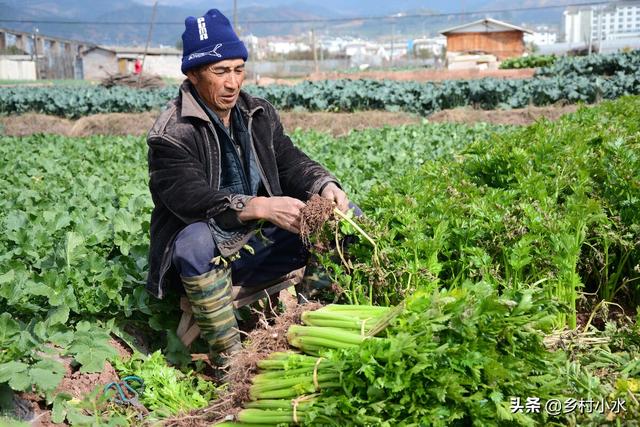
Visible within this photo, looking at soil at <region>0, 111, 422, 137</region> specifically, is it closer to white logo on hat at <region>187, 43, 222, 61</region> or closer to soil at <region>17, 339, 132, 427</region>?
white logo on hat at <region>187, 43, 222, 61</region>

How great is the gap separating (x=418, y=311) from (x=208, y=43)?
2.02m

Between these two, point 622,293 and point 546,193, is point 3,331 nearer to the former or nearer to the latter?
point 546,193

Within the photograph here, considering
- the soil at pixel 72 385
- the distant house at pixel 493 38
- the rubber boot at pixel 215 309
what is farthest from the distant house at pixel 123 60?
the rubber boot at pixel 215 309

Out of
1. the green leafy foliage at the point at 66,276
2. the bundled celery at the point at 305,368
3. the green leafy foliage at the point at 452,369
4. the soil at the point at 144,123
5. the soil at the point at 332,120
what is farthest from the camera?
the soil at the point at 144,123

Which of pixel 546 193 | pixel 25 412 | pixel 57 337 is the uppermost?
pixel 546 193

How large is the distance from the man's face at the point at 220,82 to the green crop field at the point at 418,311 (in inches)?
39.6

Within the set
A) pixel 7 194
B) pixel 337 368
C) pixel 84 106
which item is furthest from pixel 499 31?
pixel 337 368

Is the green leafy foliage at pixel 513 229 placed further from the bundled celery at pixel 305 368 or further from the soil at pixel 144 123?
the soil at pixel 144 123

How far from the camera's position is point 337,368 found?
2668mm

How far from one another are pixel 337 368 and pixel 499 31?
53.2 metres

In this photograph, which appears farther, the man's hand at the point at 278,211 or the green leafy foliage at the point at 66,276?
the man's hand at the point at 278,211

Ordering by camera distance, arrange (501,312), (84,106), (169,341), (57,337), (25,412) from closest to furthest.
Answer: (501,312) → (25,412) → (57,337) → (169,341) → (84,106)

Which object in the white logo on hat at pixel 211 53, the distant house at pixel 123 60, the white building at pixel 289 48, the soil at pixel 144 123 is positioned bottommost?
the soil at pixel 144 123

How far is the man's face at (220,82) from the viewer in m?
3.99
